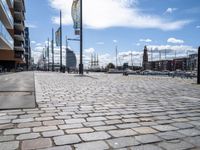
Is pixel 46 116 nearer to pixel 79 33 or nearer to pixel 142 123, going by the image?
pixel 142 123

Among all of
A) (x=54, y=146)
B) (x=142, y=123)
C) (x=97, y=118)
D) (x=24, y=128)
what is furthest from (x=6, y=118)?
(x=142, y=123)

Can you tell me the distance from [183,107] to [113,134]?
3.96 meters

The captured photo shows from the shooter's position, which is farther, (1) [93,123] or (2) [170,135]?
(1) [93,123]

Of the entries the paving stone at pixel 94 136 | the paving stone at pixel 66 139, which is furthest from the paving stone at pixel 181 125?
the paving stone at pixel 66 139

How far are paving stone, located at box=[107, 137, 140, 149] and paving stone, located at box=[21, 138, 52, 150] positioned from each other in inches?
38.8

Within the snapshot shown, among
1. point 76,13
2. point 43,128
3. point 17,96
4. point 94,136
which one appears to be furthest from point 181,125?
point 76,13

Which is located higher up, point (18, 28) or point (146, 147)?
point (18, 28)

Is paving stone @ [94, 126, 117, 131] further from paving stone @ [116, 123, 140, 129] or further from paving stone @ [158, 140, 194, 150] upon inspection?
paving stone @ [158, 140, 194, 150]

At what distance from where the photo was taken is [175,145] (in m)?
4.49

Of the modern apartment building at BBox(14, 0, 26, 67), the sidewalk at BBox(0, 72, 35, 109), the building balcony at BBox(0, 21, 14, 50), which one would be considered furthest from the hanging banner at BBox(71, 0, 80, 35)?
the modern apartment building at BBox(14, 0, 26, 67)

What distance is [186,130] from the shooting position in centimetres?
544

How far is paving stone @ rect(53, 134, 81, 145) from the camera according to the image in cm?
454

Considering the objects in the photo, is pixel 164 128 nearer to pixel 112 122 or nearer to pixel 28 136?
pixel 112 122

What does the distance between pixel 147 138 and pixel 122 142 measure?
518 millimetres
